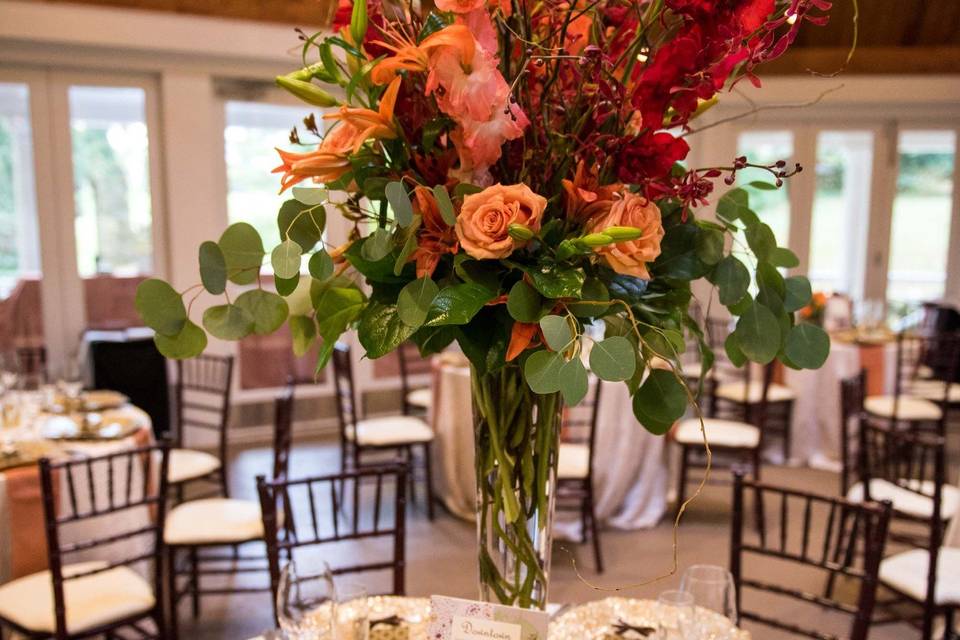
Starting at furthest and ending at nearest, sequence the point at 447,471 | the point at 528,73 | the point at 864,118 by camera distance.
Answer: the point at 864,118
the point at 447,471
the point at 528,73

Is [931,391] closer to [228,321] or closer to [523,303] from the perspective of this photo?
[523,303]

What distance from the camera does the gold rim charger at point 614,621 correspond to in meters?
1.40

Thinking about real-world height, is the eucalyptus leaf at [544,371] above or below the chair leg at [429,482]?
above

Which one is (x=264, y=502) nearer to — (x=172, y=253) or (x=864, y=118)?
(x=172, y=253)

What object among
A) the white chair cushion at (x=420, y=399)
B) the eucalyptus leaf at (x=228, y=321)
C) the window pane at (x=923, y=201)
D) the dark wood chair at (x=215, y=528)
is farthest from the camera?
the window pane at (x=923, y=201)

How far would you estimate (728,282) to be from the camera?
110 cm

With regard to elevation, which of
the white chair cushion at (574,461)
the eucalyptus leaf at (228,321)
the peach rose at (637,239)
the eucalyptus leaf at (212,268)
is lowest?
the white chair cushion at (574,461)

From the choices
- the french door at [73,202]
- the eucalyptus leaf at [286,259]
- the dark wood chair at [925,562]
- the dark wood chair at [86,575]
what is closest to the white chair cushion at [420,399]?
the french door at [73,202]

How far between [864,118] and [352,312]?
7043 mm

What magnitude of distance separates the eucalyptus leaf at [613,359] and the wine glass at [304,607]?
712 mm

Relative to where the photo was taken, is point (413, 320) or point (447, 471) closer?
point (413, 320)

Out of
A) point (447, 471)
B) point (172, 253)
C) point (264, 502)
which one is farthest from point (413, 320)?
point (172, 253)

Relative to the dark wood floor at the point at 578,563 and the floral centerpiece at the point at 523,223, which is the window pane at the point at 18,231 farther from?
the floral centerpiece at the point at 523,223

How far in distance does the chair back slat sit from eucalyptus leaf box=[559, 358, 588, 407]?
1761 mm
